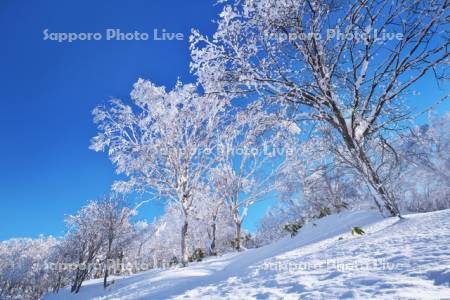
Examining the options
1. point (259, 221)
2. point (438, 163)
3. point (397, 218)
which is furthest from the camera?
point (259, 221)

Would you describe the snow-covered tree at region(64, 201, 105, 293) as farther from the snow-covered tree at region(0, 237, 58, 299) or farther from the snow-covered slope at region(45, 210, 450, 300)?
the snow-covered slope at region(45, 210, 450, 300)

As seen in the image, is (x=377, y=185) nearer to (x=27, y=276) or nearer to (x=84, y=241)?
(x=84, y=241)

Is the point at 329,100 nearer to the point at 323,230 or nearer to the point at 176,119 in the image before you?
the point at 323,230

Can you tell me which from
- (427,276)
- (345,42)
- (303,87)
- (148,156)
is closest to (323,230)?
(303,87)

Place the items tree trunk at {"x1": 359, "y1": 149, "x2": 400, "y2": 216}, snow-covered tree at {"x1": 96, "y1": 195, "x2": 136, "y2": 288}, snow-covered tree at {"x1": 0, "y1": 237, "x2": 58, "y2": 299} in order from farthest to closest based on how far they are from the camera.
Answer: snow-covered tree at {"x1": 0, "y1": 237, "x2": 58, "y2": 299} < snow-covered tree at {"x1": 96, "y1": 195, "x2": 136, "y2": 288} < tree trunk at {"x1": 359, "y1": 149, "x2": 400, "y2": 216}

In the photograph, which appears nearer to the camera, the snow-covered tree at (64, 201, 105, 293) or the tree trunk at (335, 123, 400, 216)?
the tree trunk at (335, 123, 400, 216)

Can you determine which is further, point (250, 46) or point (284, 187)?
point (284, 187)

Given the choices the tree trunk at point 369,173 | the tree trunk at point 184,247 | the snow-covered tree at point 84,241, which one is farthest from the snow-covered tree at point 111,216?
the tree trunk at point 369,173

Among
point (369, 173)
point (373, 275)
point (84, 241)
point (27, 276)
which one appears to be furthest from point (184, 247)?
point (27, 276)

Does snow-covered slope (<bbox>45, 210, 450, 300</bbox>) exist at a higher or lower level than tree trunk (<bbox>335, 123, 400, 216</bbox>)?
lower

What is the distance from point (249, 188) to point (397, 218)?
10606 millimetres

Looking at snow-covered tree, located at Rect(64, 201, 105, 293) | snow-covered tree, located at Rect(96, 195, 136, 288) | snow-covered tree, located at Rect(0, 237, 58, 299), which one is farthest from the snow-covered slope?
snow-covered tree, located at Rect(0, 237, 58, 299)

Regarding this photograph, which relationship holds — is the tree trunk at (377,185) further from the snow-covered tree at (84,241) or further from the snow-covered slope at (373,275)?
the snow-covered tree at (84,241)

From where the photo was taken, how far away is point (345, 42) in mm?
6406
